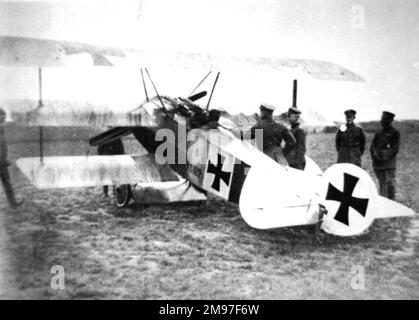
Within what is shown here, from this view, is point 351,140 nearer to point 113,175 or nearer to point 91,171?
point 113,175

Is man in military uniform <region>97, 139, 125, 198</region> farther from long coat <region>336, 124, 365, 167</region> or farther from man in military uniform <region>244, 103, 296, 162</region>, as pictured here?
long coat <region>336, 124, 365, 167</region>

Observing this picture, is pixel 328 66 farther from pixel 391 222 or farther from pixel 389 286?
pixel 389 286

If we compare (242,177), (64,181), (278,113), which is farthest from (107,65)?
(278,113)

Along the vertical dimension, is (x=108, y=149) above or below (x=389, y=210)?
above

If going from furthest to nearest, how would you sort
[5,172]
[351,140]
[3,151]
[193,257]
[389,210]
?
1. [351,140]
2. [5,172]
3. [3,151]
4. [389,210]
5. [193,257]

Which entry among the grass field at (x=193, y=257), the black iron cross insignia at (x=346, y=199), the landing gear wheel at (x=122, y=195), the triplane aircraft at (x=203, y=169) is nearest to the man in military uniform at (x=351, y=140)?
the triplane aircraft at (x=203, y=169)

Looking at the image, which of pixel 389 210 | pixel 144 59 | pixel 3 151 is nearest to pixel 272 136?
pixel 389 210
